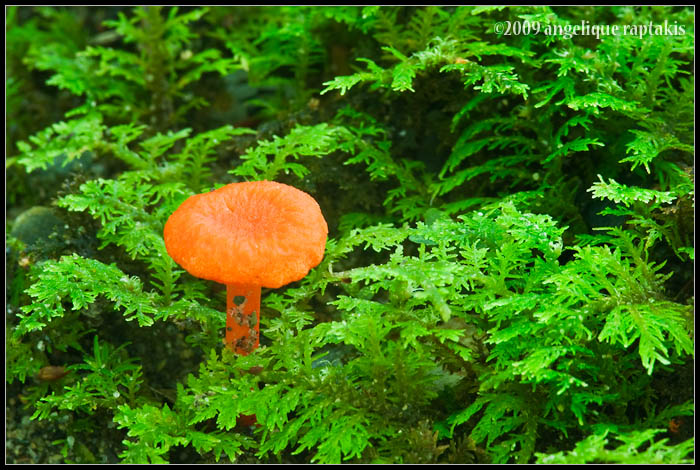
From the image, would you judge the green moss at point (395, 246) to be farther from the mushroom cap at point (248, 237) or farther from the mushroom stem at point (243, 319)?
the mushroom cap at point (248, 237)

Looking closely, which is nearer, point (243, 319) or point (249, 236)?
point (249, 236)

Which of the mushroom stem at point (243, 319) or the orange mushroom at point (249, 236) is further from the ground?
the orange mushroom at point (249, 236)

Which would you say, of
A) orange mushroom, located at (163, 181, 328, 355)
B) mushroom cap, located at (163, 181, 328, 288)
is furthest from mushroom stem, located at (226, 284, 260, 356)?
mushroom cap, located at (163, 181, 328, 288)

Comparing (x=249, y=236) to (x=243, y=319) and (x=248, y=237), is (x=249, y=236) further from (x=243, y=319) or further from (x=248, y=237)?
(x=243, y=319)

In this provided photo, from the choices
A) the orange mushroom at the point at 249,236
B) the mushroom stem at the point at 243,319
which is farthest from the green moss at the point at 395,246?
the orange mushroom at the point at 249,236

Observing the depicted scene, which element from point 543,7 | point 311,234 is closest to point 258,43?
point 543,7

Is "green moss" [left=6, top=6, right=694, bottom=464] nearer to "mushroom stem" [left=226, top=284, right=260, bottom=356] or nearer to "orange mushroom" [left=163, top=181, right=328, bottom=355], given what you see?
"mushroom stem" [left=226, top=284, right=260, bottom=356]

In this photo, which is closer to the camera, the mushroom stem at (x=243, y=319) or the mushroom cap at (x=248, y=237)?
the mushroom cap at (x=248, y=237)

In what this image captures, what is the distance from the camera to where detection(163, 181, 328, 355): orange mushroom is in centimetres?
203

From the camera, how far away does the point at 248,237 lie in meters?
2.06

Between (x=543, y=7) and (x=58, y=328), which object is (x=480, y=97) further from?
(x=58, y=328)

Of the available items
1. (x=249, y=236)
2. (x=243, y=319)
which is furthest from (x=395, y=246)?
(x=249, y=236)

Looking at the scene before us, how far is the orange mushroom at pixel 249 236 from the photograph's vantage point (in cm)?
203

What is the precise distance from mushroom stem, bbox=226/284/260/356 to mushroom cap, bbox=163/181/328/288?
0.23 metres
